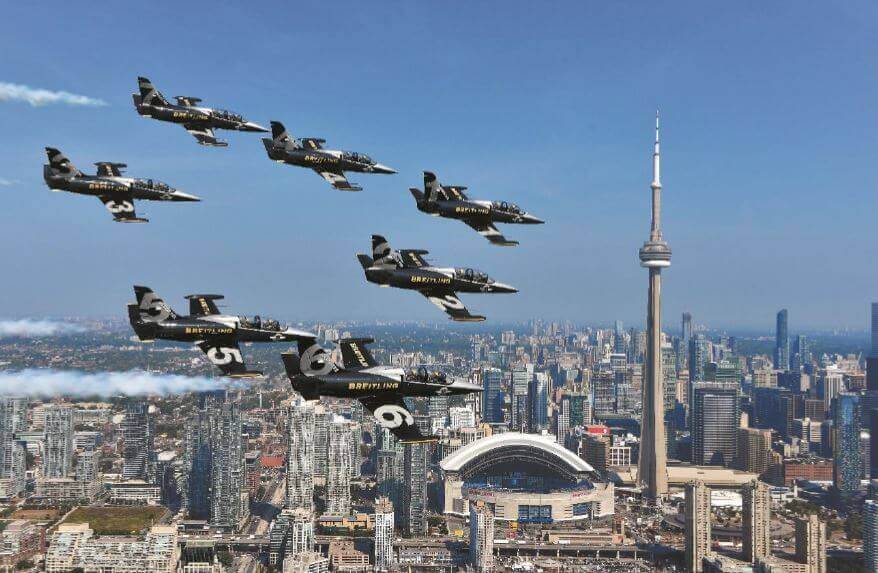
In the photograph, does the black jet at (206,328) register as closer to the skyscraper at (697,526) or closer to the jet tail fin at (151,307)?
the jet tail fin at (151,307)

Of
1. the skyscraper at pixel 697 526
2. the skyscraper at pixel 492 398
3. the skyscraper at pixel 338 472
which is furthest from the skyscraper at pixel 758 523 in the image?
the skyscraper at pixel 492 398

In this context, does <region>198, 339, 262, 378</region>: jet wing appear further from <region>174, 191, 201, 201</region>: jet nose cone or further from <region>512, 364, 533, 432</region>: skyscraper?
<region>512, 364, 533, 432</region>: skyscraper

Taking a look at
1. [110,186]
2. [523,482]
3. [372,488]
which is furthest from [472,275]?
[523,482]

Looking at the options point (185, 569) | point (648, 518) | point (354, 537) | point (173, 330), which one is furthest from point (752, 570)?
point (173, 330)

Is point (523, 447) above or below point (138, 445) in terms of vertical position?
above

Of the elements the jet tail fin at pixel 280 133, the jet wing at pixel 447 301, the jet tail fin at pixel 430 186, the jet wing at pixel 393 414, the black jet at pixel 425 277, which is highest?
the jet tail fin at pixel 280 133

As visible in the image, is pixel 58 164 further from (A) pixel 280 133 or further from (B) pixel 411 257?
(B) pixel 411 257
